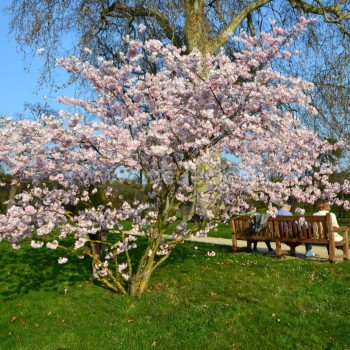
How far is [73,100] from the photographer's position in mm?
7074

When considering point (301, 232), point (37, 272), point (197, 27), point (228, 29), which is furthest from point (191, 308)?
point (228, 29)

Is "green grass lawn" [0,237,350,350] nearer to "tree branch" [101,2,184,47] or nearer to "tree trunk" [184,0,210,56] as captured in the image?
"tree branch" [101,2,184,47]

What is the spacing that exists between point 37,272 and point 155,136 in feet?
15.7

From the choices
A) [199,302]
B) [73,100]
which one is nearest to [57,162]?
[73,100]

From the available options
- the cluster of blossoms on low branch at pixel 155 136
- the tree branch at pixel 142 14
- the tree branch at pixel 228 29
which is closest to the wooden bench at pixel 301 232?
the cluster of blossoms on low branch at pixel 155 136

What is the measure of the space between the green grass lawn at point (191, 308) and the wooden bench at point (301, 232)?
0.48 metres

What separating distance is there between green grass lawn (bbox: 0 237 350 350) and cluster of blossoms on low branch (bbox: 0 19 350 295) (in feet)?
2.51

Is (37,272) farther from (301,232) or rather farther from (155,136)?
(301,232)

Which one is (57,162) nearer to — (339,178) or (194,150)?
(194,150)

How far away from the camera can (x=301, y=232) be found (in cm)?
920

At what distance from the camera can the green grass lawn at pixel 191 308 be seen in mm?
5500

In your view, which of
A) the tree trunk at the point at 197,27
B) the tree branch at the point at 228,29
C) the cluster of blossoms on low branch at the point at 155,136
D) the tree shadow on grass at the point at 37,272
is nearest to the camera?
the cluster of blossoms on low branch at the point at 155,136

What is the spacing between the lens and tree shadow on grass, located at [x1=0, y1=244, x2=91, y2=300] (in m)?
8.14

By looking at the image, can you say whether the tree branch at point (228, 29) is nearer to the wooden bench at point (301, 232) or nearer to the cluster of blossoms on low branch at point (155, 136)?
the wooden bench at point (301, 232)
